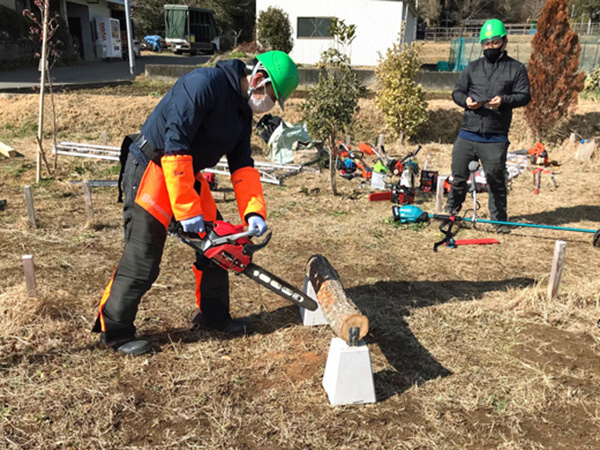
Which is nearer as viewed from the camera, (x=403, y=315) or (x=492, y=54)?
(x=403, y=315)

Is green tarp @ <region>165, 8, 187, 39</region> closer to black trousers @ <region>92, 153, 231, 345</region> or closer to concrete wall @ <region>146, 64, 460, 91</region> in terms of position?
concrete wall @ <region>146, 64, 460, 91</region>

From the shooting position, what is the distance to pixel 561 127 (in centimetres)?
1147

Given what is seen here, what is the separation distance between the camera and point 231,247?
3.15m

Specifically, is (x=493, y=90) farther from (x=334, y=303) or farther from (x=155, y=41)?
(x=155, y=41)

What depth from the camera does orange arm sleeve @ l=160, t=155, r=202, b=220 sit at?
286cm

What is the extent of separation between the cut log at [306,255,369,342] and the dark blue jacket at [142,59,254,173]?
44.7 inches

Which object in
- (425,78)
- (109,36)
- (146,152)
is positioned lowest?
(146,152)

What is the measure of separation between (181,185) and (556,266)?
3.20 metres

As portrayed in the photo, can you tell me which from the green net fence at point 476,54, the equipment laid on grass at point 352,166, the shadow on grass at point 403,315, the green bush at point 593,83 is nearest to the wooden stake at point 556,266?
the shadow on grass at point 403,315

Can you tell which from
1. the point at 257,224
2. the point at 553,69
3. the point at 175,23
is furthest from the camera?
the point at 175,23

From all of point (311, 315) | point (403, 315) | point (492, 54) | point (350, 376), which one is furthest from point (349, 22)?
point (350, 376)

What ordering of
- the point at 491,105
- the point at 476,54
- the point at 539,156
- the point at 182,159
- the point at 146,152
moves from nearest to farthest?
the point at 182,159 < the point at 146,152 < the point at 491,105 < the point at 539,156 < the point at 476,54

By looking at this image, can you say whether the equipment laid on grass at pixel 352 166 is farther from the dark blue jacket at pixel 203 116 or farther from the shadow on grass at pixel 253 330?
the dark blue jacket at pixel 203 116

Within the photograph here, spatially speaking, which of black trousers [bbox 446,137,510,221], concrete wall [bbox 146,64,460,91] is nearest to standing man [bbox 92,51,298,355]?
black trousers [bbox 446,137,510,221]
